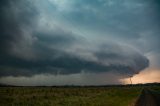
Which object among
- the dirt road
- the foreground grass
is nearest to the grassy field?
the foreground grass

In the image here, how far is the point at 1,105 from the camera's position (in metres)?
32.4

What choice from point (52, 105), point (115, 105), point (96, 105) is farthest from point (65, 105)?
point (115, 105)

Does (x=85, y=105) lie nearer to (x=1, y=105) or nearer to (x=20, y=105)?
(x=20, y=105)

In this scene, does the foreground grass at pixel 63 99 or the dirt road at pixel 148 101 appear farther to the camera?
the foreground grass at pixel 63 99

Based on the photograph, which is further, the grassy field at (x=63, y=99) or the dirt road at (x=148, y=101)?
the grassy field at (x=63, y=99)

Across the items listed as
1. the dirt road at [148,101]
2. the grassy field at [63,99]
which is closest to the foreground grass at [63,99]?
the grassy field at [63,99]

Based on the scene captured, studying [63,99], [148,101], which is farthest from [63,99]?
[148,101]

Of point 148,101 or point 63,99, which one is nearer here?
point 148,101

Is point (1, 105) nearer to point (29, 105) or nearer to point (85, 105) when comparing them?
point (29, 105)

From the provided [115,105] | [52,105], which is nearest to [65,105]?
[52,105]

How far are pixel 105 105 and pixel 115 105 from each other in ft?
5.16

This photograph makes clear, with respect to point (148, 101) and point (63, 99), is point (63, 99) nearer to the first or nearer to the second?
point (63, 99)

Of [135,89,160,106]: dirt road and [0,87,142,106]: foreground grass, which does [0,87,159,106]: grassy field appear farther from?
[135,89,160,106]: dirt road

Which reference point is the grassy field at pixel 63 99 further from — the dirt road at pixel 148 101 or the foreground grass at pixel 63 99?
the dirt road at pixel 148 101
